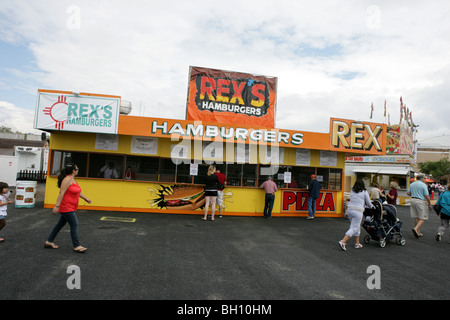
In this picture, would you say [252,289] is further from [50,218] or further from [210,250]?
[50,218]

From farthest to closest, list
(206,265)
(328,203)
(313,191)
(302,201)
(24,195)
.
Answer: (328,203) < (302,201) < (313,191) < (24,195) < (206,265)

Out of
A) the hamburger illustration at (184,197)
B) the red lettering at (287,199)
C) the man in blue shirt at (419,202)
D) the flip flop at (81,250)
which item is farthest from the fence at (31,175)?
the man in blue shirt at (419,202)

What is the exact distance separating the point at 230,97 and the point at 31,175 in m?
18.7

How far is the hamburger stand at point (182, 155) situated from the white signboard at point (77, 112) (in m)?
0.03

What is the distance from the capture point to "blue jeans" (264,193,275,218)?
37.3ft

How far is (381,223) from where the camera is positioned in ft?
25.4

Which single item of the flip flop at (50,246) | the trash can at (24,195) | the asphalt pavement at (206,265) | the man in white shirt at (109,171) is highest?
the man in white shirt at (109,171)

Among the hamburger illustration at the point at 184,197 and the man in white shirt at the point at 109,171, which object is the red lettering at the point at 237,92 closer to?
the hamburger illustration at the point at 184,197

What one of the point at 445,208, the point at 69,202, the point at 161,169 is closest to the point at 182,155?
the point at 161,169

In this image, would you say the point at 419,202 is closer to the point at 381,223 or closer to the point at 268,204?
the point at 381,223

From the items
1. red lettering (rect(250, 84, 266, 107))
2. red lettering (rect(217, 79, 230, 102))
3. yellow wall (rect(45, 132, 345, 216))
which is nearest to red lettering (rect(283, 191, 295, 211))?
yellow wall (rect(45, 132, 345, 216))

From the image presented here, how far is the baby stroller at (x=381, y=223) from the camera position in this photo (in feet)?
24.9

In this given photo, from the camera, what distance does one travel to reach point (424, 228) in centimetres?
1120

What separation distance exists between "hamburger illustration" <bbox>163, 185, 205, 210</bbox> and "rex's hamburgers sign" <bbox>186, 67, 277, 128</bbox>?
401 centimetres
